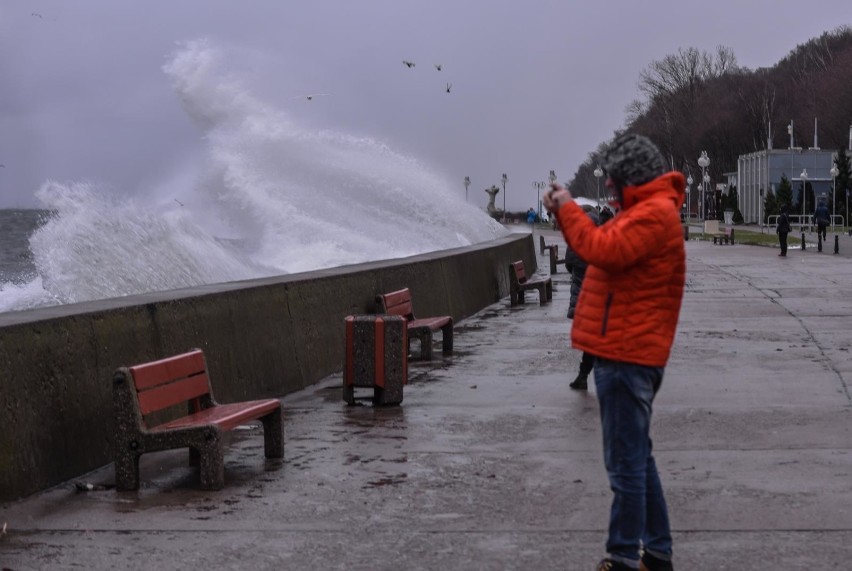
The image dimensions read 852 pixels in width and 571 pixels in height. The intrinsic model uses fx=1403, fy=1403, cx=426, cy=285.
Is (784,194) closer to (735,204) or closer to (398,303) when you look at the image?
(735,204)

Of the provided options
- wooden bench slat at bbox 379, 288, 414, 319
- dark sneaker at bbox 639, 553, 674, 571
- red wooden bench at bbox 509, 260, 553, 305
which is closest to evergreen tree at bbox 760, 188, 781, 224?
red wooden bench at bbox 509, 260, 553, 305

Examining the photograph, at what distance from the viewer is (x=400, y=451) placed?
8953 millimetres

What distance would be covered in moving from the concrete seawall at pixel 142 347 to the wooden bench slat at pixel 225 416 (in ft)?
1.74

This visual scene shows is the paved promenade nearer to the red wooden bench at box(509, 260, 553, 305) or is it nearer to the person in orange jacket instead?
the person in orange jacket

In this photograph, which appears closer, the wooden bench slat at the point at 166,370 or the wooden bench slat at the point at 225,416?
the wooden bench slat at the point at 166,370

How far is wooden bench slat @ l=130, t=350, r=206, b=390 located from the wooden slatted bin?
2.59 metres

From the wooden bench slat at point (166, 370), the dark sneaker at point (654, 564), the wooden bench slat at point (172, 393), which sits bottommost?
the dark sneaker at point (654, 564)

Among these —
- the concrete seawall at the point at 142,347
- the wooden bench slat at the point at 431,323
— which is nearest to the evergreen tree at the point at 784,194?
the concrete seawall at the point at 142,347

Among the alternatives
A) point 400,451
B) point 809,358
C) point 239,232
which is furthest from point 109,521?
point 239,232

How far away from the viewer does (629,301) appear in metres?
5.23

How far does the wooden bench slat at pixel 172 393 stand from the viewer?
789 centimetres

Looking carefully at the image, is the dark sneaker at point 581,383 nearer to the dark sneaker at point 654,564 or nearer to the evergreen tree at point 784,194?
the dark sneaker at point 654,564

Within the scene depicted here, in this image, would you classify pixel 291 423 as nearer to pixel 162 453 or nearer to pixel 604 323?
pixel 162 453

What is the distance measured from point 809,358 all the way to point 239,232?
23.1 metres
